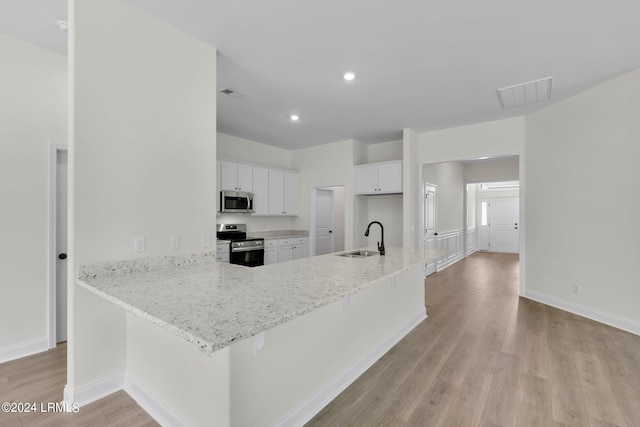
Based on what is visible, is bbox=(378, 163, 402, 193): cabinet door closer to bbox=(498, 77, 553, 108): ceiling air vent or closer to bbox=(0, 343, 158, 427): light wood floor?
bbox=(498, 77, 553, 108): ceiling air vent

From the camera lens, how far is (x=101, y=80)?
80.3 inches

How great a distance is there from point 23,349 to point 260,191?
380cm

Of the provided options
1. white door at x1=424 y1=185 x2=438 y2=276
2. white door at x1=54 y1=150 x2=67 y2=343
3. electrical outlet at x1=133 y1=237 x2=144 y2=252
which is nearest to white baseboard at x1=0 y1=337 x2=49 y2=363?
white door at x1=54 y1=150 x2=67 y2=343

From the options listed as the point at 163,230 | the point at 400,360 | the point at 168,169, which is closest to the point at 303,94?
the point at 168,169

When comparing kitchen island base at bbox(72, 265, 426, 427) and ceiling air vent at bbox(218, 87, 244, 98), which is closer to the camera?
kitchen island base at bbox(72, 265, 426, 427)

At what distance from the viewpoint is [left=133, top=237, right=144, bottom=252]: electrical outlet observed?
217cm

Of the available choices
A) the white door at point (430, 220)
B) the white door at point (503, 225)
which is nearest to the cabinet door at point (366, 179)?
the white door at point (430, 220)

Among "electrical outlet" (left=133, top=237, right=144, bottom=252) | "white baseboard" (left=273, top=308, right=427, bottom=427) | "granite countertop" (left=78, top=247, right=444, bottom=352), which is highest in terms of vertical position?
"electrical outlet" (left=133, top=237, right=144, bottom=252)

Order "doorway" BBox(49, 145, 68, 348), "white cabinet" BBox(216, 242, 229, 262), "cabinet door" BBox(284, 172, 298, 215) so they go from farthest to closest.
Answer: "cabinet door" BBox(284, 172, 298, 215) → "white cabinet" BBox(216, 242, 229, 262) → "doorway" BBox(49, 145, 68, 348)

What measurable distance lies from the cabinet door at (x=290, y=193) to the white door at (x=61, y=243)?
381 cm

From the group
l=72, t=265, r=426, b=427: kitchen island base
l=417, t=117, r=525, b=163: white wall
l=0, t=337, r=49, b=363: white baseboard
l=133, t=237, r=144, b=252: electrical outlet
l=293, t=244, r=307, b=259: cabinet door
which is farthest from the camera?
l=293, t=244, r=307, b=259: cabinet door

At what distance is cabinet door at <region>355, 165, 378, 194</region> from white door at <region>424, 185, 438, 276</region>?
1.05 metres

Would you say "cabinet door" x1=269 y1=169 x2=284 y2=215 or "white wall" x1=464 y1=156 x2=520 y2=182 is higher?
"white wall" x1=464 y1=156 x2=520 y2=182

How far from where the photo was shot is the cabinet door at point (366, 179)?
561cm
